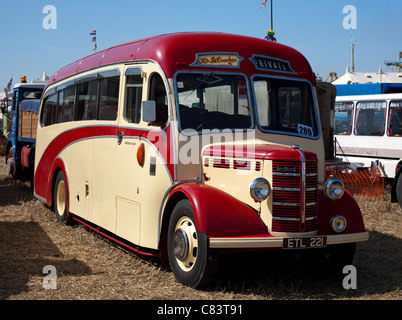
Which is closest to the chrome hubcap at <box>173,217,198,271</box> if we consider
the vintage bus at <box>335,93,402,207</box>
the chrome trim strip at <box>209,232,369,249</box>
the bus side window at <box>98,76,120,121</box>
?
the chrome trim strip at <box>209,232,369,249</box>

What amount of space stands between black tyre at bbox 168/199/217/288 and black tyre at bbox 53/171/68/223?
4.17 meters

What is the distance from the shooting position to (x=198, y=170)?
239 inches

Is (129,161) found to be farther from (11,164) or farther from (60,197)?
(11,164)

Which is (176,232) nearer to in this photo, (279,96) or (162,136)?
(162,136)

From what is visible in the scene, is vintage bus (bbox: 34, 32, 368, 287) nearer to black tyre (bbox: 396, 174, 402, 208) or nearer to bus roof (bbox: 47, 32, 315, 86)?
bus roof (bbox: 47, 32, 315, 86)

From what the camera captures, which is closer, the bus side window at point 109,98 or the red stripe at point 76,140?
the red stripe at point 76,140

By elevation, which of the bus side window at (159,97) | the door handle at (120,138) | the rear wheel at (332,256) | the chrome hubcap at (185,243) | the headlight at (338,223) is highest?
the bus side window at (159,97)

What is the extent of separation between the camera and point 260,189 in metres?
5.50

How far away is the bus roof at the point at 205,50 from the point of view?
20.4 feet

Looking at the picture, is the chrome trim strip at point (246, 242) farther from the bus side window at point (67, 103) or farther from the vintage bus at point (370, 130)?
the vintage bus at point (370, 130)

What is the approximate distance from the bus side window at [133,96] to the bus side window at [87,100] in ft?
4.15

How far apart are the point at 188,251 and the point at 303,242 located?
1082 mm

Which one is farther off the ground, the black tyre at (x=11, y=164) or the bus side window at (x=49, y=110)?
the bus side window at (x=49, y=110)

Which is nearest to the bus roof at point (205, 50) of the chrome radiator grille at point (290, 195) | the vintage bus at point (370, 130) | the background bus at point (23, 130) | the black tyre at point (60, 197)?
the chrome radiator grille at point (290, 195)
